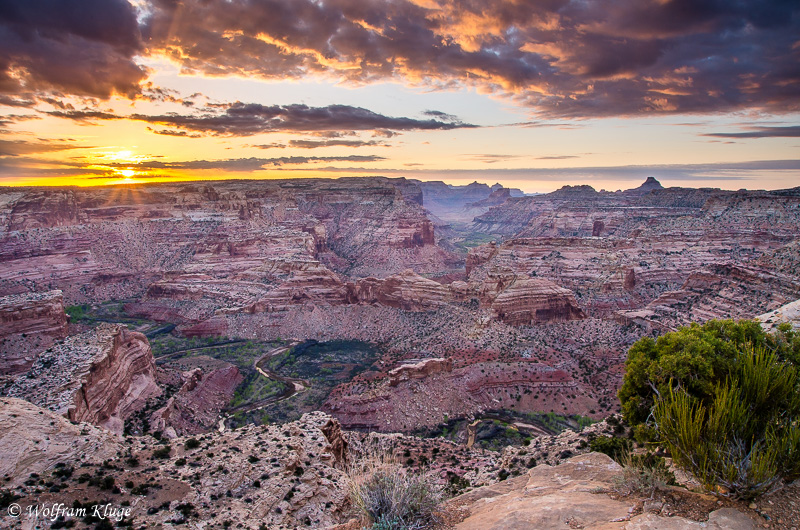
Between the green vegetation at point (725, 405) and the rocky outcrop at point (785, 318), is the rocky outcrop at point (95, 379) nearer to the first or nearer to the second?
the green vegetation at point (725, 405)

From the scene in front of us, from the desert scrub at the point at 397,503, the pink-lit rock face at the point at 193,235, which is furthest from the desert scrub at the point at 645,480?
the pink-lit rock face at the point at 193,235

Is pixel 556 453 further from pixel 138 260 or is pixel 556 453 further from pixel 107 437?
pixel 138 260

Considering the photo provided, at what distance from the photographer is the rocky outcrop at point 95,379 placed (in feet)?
84.3

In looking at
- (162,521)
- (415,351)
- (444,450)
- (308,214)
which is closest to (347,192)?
(308,214)

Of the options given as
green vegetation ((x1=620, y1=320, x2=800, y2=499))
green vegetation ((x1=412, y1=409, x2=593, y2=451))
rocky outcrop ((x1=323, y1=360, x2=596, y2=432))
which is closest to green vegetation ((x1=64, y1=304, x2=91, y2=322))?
rocky outcrop ((x1=323, y1=360, x2=596, y2=432))

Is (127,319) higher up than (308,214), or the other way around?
(308,214)

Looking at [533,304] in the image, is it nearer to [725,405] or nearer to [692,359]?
[692,359]

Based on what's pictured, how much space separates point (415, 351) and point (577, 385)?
18.7 m

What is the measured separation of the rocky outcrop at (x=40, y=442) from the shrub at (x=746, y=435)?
68.1 feet

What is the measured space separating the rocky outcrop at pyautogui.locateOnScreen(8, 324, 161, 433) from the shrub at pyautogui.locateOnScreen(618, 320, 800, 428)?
2879 cm

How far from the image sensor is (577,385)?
132 ft

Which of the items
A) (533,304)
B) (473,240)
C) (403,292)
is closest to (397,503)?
(533,304)

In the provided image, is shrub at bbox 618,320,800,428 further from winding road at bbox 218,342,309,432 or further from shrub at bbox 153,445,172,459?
Result: winding road at bbox 218,342,309,432

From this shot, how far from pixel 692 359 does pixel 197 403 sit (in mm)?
37209
